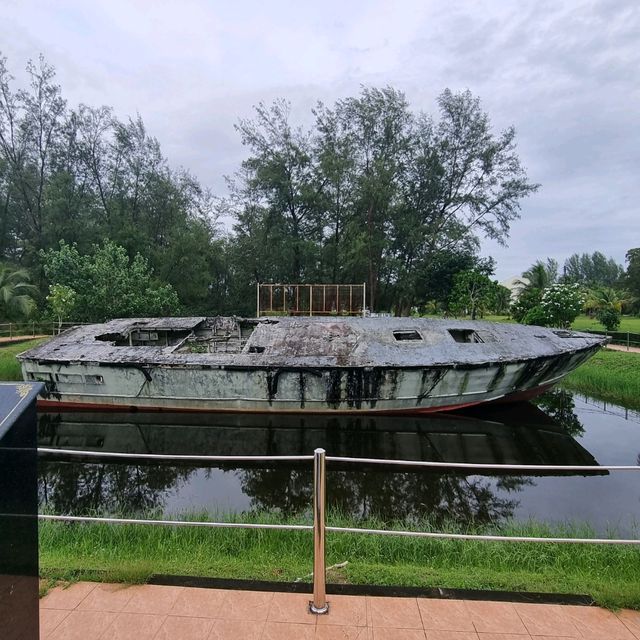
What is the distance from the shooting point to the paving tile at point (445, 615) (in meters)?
2.94

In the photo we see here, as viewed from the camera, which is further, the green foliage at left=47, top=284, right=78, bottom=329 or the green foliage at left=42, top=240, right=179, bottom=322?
the green foliage at left=42, top=240, right=179, bottom=322

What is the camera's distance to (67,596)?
10.6 feet

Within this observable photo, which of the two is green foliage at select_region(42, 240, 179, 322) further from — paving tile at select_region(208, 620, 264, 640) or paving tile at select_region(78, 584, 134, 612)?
paving tile at select_region(208, 620, 264, 640)

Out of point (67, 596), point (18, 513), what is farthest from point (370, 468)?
point (18, 513)

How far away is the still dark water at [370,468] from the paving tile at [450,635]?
12.4ft

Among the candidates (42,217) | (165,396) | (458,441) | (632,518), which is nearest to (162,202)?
(42,217)

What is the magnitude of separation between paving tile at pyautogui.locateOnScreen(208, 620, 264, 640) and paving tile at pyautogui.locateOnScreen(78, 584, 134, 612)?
741mm

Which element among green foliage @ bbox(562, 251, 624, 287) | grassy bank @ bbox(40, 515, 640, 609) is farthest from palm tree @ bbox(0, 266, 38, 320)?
green foliage @ bbox(562, 251, 624, 287)

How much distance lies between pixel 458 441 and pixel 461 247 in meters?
21.5

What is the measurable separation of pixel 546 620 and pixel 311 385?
920 cm

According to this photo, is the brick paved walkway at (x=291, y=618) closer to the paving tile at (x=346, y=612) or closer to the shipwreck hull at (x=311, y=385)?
the paving tile at (x=346, y=612)

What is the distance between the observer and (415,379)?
11.9 metres

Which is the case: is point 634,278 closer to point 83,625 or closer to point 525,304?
point 525,304

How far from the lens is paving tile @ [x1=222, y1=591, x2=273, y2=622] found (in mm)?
3006
